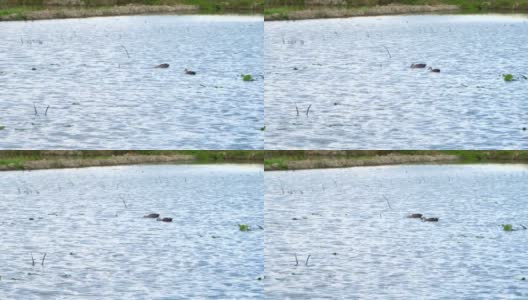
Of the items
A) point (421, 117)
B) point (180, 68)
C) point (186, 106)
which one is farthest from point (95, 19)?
point (421, 117)

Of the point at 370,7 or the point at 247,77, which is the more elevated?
the point at 370,7

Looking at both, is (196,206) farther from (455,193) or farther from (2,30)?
(2,30)

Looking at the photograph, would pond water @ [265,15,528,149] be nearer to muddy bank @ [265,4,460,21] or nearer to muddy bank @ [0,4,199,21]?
muddy bank @ [265,4,460,21]

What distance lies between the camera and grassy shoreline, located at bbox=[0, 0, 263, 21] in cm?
4734

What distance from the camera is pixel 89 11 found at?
51.1 metres

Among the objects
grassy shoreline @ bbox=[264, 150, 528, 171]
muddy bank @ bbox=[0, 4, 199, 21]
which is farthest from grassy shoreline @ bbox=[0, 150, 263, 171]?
muddy bank @ bbox=[0, 4, 199, 21]

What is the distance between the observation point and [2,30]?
45.2m

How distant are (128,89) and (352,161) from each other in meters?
14.8

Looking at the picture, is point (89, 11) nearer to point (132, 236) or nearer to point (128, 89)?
point (128, 89)

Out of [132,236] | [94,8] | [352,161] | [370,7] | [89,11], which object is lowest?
[352,161]

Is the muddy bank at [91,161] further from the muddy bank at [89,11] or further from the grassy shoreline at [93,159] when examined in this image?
the muddy bank at [89,11]

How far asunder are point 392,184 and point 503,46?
7775 millimetres

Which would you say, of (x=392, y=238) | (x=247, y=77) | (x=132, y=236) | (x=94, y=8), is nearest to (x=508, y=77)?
(x=392, y=238)

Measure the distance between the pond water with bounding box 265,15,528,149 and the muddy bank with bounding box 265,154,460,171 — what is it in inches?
70.4
